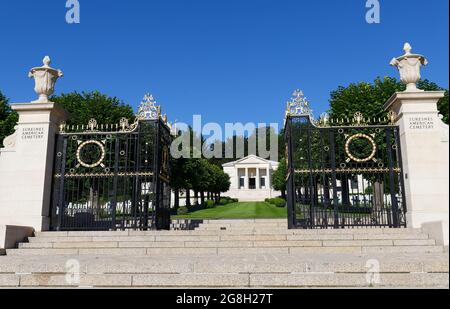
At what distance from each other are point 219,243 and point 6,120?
64.1 ft

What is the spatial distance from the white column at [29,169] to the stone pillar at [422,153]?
11.1 meters

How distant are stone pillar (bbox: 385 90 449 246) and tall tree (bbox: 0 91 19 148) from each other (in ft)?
72.8

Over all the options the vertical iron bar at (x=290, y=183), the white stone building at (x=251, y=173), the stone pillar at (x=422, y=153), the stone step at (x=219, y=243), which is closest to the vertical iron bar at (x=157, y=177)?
the stone step at (x=219, y=243)

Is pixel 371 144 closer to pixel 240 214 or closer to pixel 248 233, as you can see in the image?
pixel 248 233

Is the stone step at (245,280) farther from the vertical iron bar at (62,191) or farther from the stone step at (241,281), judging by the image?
the vertical iron bar at (62,191)

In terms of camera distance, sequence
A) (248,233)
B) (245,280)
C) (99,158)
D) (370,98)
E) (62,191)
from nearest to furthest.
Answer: (245,280), (248,233), (62,191), (99,158), (370,98)

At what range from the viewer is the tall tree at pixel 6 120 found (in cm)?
2320

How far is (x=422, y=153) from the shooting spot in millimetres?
11148

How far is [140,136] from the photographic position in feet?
42.2

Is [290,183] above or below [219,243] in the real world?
above

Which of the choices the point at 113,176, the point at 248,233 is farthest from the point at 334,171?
the point at 113,176
